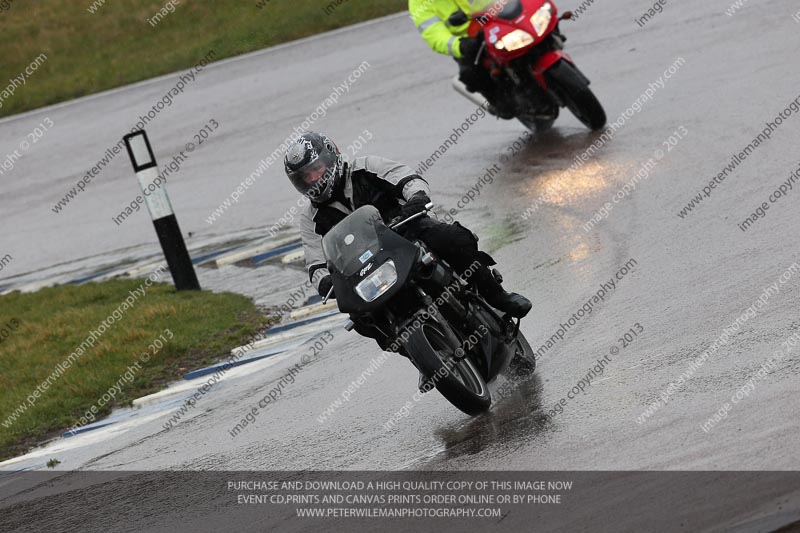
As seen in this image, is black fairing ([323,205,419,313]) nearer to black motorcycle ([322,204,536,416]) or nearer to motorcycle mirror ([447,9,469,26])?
black motorcycle ([322,204,536,416])

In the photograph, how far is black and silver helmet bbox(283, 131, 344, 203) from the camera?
291 inches

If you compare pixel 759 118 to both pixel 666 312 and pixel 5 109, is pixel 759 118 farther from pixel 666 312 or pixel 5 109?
pixel 5 109

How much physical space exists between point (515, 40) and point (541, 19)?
0.36 metres

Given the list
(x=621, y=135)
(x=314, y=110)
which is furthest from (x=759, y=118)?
(x=314, y=110)

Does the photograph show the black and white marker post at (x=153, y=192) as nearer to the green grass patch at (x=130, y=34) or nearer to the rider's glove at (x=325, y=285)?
the rider's glove at (x=325, y=285)

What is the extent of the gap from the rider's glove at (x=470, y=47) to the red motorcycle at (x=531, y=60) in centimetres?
6

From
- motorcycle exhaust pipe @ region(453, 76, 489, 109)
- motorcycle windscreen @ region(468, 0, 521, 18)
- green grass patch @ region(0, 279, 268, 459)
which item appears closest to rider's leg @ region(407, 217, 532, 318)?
green grass patch @ region(0, 279, 268, 459)

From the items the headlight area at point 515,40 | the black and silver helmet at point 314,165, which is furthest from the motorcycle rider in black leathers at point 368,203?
the headlight area at point 515,40

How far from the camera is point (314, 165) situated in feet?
24.2

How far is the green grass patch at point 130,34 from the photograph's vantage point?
2567cm

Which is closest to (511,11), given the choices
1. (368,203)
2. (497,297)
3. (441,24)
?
(441,24)

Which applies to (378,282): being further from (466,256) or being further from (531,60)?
(531,60)

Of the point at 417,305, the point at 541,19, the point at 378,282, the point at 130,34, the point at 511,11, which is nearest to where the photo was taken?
the point at 378,282

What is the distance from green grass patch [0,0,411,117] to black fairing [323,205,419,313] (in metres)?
18.1
